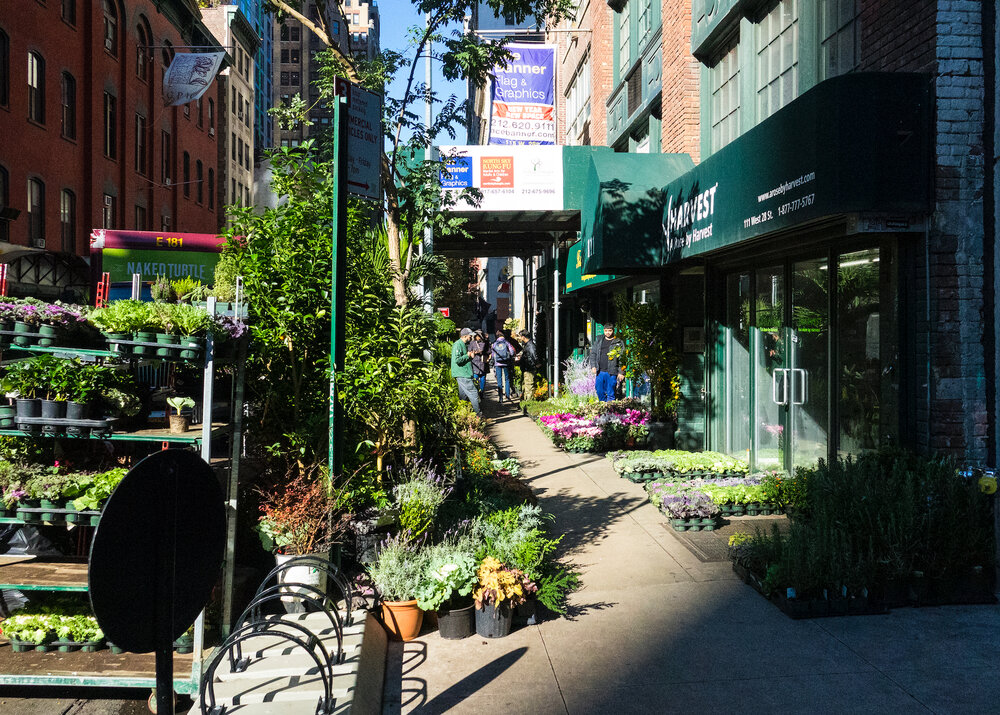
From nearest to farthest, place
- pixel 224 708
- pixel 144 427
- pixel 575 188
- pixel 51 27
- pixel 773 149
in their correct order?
pixel 224 708 → pixel 144 427 → pixel 773 149 → pixel 575 188 → pixel 51 27

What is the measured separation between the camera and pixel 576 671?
16.9ft

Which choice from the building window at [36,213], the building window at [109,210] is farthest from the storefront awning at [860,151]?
the building window at [109,210]

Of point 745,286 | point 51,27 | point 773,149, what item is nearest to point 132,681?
point 773,149

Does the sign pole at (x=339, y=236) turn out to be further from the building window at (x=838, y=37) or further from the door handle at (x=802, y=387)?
the door handle at (x=802, y=387)

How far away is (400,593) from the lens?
19.0 feet

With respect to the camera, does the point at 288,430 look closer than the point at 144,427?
No

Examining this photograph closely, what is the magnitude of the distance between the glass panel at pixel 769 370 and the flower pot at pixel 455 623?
17.5 feet

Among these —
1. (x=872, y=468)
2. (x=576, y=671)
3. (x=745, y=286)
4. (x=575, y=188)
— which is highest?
(x=575, y=188)

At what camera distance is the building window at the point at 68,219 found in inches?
936

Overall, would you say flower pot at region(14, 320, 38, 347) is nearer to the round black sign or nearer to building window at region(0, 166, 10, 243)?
the round black sign

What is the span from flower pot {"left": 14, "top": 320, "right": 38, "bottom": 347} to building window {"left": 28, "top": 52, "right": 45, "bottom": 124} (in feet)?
65.7

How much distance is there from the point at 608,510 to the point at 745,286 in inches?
147

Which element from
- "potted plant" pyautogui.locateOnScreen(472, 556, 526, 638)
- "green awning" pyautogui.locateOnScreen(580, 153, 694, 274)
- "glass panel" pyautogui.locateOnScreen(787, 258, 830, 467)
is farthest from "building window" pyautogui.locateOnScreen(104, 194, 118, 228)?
"potted plant" pyautogui.locateOnScreen(472, 556, 526, 638)

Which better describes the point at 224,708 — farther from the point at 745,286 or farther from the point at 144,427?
the point at 745,286
